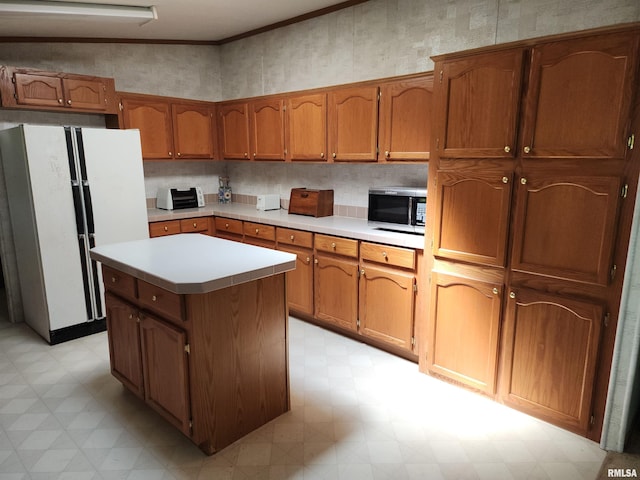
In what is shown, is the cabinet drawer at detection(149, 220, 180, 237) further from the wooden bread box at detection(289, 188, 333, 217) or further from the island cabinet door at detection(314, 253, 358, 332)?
the island cabinet door at detection(314, 253, 358, 332)

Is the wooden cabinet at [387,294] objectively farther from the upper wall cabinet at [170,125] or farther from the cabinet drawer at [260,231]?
the upper wall cabinet at [170,125]

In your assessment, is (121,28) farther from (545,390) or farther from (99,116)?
(545,390)

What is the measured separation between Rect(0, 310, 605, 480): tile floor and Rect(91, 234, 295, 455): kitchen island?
140mm

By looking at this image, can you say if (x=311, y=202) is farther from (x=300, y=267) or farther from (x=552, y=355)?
(x=552, y=355)

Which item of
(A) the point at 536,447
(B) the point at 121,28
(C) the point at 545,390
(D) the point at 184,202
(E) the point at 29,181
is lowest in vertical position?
(A) the point at 536,447

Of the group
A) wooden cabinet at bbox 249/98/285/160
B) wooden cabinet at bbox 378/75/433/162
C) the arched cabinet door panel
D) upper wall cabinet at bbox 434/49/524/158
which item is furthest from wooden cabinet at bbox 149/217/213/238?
the arched cabinet door panel

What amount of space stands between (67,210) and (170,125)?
4.88ft

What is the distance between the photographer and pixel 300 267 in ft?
11.6

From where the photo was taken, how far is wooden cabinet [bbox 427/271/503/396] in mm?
2369

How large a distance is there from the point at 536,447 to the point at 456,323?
0.74 m

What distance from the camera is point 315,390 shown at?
2.60 meters

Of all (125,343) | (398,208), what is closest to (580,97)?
(398,208)

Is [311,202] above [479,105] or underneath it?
underneath

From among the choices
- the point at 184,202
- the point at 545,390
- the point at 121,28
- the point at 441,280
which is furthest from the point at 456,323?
the point at 121,28
